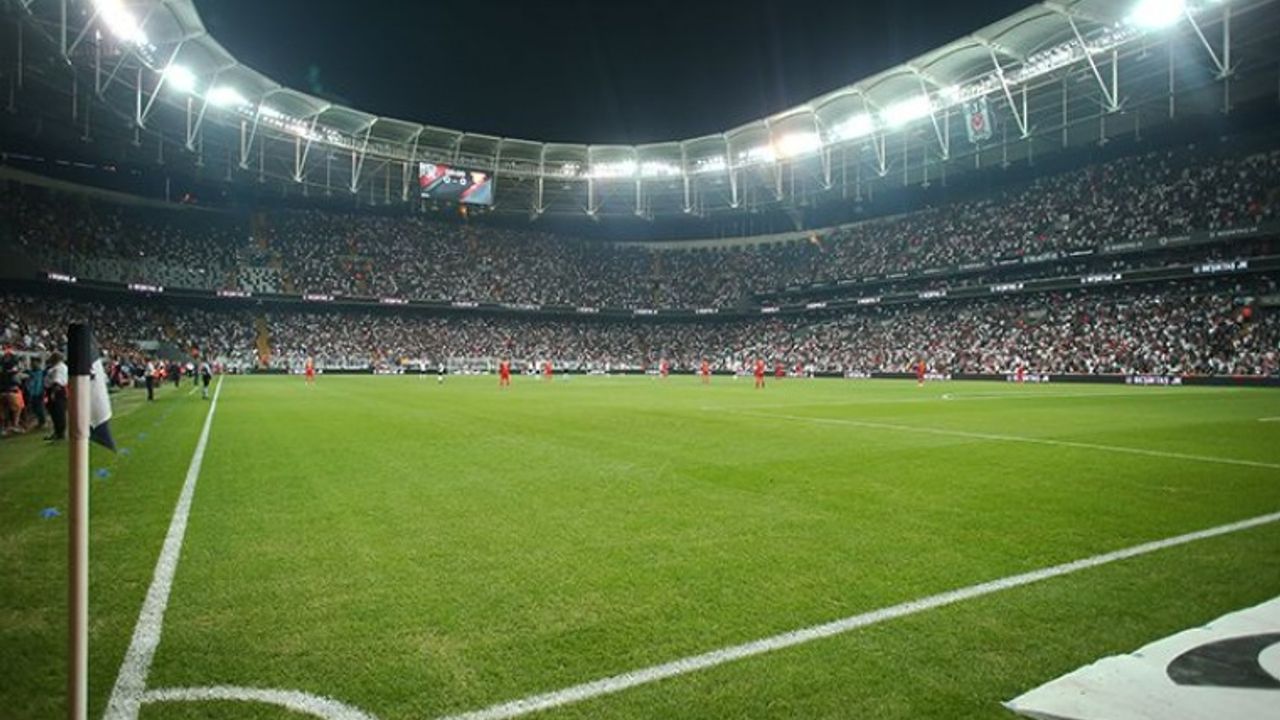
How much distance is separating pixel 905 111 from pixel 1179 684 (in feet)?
169

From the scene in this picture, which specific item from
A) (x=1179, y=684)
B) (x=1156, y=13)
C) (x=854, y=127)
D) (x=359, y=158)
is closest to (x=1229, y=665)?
(x=1179, y=684)

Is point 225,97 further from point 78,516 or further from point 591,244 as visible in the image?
point 78,516

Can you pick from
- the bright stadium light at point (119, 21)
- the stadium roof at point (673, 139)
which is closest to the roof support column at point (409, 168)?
the stadium roof at point (673, 139)

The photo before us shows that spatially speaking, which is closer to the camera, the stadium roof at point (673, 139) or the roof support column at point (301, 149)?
the stadium roof at point (673, 139)

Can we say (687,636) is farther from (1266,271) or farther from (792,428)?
(1266,271)

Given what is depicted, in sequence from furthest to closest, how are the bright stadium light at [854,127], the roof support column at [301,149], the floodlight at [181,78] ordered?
the roof support column at [301,149] < the bright stadium light at [854,127] < the floodlight at [181,78]

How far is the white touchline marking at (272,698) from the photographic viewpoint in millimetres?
2713

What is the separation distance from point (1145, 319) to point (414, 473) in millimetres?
46643

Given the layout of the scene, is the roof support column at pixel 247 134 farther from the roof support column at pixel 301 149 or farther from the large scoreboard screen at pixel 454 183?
the large scoreboard screen at pixel 454 183

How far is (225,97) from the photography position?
4472 centimetres

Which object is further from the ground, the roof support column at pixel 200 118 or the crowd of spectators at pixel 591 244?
the roof support column at pixel 200 118

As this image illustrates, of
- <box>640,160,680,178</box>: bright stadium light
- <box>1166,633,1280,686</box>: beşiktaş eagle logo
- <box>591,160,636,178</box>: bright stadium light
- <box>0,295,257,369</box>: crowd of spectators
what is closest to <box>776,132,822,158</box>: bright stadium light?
<box>640,160,680,178</box>: bright stadium light

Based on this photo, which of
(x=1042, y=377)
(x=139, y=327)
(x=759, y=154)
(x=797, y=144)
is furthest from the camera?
(x=759, y=154)

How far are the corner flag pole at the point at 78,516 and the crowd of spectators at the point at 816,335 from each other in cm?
3617
